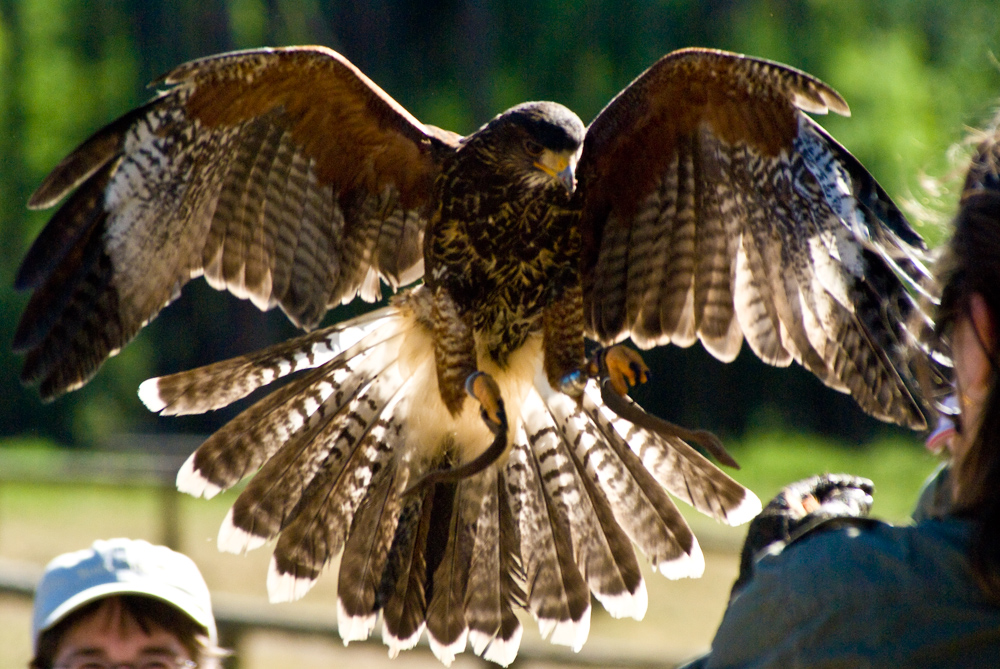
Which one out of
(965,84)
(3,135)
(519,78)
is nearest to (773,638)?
(519,78)

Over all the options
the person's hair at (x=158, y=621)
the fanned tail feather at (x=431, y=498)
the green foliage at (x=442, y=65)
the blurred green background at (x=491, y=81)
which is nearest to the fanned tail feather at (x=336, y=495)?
the fanned tail feather at (x=431, y=498)

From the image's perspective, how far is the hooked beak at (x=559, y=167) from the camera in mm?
3000

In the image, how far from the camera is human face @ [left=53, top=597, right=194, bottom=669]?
2.19 m

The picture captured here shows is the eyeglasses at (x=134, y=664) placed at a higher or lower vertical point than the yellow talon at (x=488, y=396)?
lower

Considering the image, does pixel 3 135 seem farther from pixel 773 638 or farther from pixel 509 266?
pixel 773 638

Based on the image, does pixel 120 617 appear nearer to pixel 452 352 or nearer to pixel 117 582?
pixel 117 582

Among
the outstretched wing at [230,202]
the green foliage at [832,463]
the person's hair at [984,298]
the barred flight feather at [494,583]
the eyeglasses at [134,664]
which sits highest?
the person's hair at [984,298]

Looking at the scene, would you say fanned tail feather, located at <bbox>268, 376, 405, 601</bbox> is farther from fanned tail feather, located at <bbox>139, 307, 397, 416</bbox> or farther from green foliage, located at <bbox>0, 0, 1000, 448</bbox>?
green foliage, located at <bbox>0, 0, 1000, 448</bbox>

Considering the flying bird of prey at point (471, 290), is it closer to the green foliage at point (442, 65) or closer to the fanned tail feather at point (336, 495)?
the fanned tail feather at point (336, 495)

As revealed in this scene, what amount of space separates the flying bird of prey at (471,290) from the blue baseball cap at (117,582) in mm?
592

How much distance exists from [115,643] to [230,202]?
1.41 metres

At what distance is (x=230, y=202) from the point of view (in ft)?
10.2

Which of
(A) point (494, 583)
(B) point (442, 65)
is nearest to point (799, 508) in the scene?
(A) point (494, 583)

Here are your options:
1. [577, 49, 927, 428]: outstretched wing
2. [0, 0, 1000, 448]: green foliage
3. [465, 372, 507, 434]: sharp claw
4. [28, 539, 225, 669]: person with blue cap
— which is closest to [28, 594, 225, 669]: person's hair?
[28, 539, 225, 669]: person with blue cap
